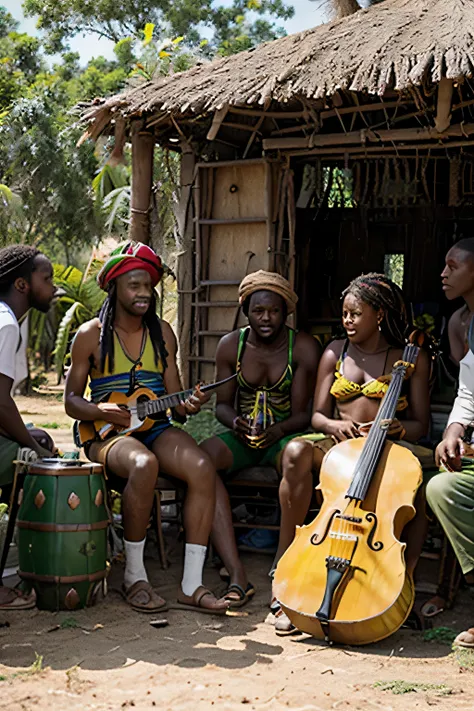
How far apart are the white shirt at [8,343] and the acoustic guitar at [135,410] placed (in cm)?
60

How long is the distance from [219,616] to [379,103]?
3877 millimetres

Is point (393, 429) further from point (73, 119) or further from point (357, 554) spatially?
point (73, 119)

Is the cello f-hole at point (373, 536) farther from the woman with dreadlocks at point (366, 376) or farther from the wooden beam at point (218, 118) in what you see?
the wooden beam at point (218, 118)

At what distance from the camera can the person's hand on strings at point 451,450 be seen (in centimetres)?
453

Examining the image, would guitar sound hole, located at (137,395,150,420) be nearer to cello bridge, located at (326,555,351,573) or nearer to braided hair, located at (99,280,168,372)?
braided hair, located at (99,280,168,372)

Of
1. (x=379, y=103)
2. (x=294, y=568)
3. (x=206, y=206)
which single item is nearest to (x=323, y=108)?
(x=379, y=103)

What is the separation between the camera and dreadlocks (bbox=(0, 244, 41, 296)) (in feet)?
16.5

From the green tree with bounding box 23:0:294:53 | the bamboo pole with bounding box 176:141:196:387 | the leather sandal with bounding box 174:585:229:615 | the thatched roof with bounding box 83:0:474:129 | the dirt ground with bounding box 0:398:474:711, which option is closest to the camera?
the dirt ground with bounding box 0:398:474:711

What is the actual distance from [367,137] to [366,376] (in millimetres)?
2428

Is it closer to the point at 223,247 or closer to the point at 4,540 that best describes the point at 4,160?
the point at 223,247

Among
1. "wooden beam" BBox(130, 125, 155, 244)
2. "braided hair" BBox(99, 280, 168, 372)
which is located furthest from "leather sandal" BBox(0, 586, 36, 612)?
"wooden beam" BBox(130, 125, 155, 244)

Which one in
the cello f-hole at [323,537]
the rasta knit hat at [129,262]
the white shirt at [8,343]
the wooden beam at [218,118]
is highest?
the wooden beam at [218,118]

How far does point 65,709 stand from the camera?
11.4 feet

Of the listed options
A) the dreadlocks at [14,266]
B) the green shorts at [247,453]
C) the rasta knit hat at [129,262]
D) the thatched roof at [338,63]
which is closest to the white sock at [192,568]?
the green shorts at [247,453]
